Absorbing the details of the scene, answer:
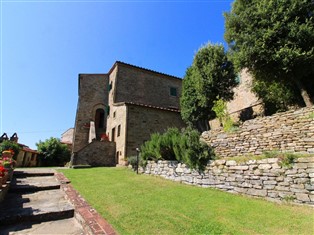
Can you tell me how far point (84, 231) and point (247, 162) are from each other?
5217 millimetres

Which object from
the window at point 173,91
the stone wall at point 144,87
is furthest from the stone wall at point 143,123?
the window at point 173,91

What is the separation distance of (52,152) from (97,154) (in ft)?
27.4

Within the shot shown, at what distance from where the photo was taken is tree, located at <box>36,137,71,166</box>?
2073 centimetres

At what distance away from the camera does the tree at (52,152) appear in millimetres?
20734

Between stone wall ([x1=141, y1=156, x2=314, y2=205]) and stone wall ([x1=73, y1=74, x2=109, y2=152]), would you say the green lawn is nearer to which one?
stone wall ([x1=141, y1=156, x2=314, y2=205])

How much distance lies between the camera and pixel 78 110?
21.4 meters

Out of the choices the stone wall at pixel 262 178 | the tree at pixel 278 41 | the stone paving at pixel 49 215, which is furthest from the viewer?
the tree at pixel 278 41

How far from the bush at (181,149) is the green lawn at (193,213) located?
1501 mm

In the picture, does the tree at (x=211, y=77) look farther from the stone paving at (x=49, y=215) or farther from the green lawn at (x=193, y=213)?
the stone paving at (x=49, y=215)

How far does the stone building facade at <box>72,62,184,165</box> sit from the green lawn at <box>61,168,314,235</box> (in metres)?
8.58

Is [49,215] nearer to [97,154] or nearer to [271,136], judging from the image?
[271,136]

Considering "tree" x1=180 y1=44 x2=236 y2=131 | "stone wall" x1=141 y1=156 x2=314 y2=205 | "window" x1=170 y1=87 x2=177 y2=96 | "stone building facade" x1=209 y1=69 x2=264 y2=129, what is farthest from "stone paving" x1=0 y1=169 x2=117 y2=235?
"window" x1=170 y1=87 x2=177 y2=96

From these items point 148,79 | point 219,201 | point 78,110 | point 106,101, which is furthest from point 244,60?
point 78,110

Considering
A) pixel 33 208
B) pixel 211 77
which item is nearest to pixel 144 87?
pixel 211 77
